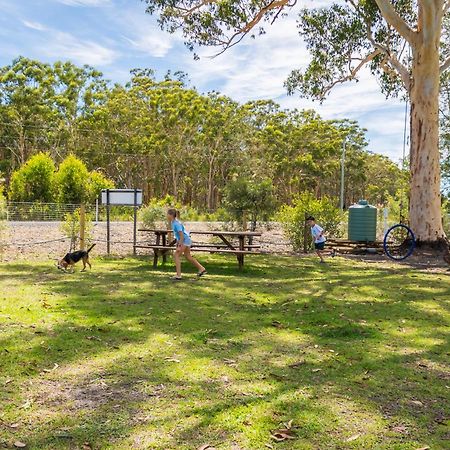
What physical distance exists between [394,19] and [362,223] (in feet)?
21.6

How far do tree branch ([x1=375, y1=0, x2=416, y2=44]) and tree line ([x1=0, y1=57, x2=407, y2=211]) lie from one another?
25.0 m

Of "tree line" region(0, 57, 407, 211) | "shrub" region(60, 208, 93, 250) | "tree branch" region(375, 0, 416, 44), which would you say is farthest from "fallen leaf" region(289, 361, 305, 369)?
"tree line" region(0, 57, 407, 211)

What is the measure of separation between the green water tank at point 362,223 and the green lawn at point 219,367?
30.3ft

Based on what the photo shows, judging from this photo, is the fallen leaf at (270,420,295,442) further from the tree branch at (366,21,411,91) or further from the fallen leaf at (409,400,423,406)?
the tree branch at (366,21,411,91)

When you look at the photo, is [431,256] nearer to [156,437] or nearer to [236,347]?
[236,347]

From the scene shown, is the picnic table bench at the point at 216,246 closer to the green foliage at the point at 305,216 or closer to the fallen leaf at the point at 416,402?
the green foliage at the point at 305,216

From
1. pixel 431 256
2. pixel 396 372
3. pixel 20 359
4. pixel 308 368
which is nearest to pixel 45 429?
pixel 20 359

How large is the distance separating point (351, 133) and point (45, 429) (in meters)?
61.3

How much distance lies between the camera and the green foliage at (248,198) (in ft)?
67.6

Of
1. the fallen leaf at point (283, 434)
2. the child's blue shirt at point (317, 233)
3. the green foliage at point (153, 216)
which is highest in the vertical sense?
the green foliage at point (153, 216)

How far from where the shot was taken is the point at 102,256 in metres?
13.8

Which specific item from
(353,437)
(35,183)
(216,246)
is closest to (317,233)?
(216,246)

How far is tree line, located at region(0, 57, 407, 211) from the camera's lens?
149 feet

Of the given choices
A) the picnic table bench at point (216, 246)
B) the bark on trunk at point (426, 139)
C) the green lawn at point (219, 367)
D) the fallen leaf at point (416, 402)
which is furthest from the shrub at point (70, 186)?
the fallen leaf at point (416, 402)
